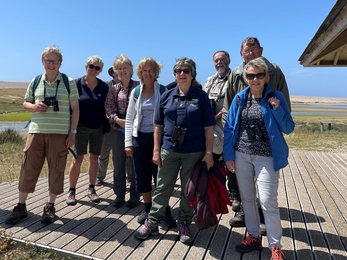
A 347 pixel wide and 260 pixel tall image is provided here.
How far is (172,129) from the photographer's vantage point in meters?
2.96

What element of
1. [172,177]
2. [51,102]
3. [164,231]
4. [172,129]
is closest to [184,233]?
[164,231]

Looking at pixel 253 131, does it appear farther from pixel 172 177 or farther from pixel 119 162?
pixel 119 162

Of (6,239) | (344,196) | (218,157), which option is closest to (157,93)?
(218,157)

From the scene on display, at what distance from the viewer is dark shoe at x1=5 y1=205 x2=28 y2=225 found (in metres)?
3.48

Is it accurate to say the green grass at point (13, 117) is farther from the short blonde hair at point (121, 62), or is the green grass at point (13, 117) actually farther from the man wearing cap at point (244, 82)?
the man wearing cap at point (244, 82)

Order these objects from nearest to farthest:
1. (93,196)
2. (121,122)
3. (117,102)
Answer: (121,122) < (117,102) < (93,196)

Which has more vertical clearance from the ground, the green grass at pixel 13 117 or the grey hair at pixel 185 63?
the grey hair at pixel 185 63

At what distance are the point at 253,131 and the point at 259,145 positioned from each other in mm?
143

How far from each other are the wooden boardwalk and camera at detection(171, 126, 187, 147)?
110 cm

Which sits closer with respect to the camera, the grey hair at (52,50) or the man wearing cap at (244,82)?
the man wearing cap at (244,82)

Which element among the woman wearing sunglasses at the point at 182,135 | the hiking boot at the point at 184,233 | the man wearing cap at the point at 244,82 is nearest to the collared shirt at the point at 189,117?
the woman wearing sunglasses at the point at 182,135

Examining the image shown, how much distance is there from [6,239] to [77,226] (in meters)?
0.74

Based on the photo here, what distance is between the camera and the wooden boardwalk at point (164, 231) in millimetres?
2920

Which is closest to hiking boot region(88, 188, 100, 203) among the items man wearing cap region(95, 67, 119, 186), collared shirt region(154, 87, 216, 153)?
man wearing cap region(95, 67, 119, 186)
